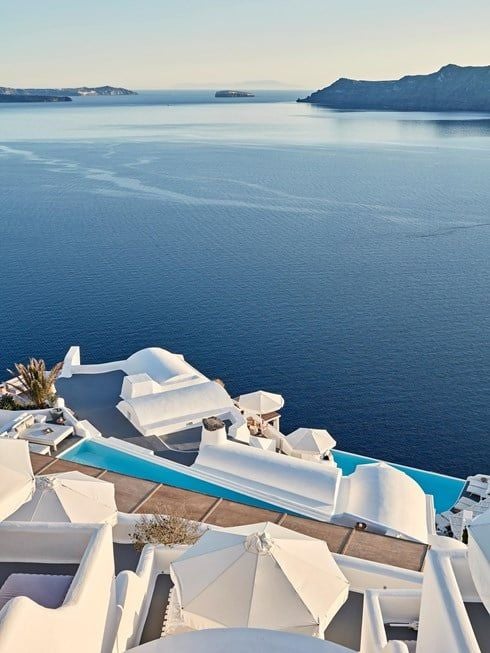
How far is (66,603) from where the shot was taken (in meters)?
9.72

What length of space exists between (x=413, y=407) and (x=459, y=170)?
94.4 metres

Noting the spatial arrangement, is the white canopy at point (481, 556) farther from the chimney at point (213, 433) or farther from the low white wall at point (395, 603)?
the chimney at point (213, 433)

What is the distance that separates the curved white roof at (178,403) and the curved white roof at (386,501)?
8.44 m

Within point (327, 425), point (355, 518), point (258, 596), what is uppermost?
point (258, 596)

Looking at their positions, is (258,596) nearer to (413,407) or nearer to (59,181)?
(413,407)

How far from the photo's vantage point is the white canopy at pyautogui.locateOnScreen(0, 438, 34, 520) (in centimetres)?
1591

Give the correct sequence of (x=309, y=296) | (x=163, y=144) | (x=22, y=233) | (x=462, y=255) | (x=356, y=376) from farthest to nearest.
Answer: (x=163, y=144) < (x=22, y=233) < (x=462, y=255) < (x=309, y=296) < (x=356, y=376)


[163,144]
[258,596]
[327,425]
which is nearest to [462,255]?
[327,425]

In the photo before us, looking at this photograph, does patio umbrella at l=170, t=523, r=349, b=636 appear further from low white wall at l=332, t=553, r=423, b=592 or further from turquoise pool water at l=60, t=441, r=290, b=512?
turquoise pool water at l=60, t=441, r=290, b=512

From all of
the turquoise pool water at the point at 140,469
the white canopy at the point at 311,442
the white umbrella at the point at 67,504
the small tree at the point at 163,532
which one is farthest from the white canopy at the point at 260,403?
the small tree at the point at 163,532

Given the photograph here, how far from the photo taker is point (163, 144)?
16262 centimetres

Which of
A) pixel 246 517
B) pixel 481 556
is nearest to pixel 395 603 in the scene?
pixel 481 556

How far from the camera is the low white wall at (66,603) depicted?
322 inches

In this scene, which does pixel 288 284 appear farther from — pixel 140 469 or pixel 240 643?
pixel 240 643
